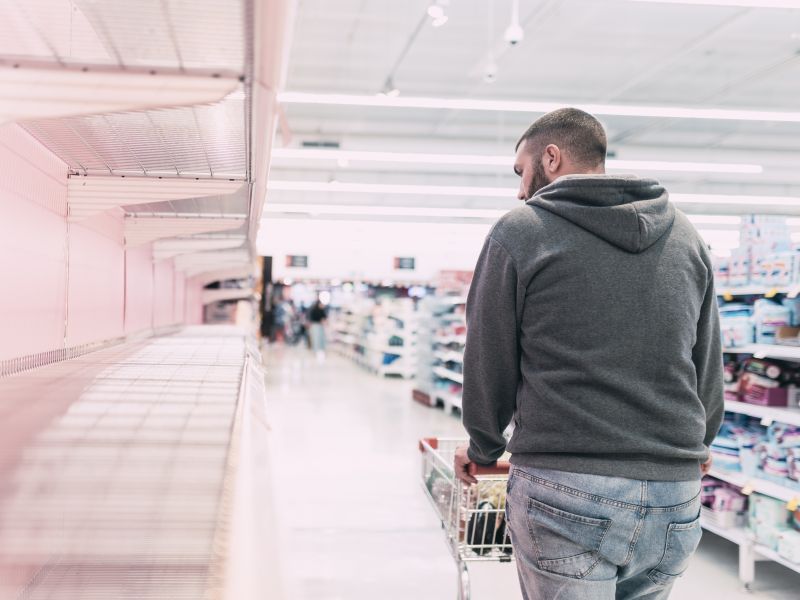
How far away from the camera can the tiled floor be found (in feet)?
11.5

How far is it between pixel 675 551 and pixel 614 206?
73 centimetres

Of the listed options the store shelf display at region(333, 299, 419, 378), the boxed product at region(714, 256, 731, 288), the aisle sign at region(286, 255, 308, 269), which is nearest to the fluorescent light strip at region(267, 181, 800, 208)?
the store shelf display at region(333, 299, 419, 378)

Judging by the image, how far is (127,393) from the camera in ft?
4.66

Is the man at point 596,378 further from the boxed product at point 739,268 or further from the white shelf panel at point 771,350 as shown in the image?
the boxed product at point 739,268

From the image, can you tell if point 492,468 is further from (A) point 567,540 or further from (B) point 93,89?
(B) point 93,89

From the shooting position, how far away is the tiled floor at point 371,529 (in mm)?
3516

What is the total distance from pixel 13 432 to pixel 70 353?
4.15 feet

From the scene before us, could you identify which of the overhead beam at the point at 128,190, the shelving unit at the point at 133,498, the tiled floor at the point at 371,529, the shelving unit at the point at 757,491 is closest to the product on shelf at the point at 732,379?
the shelving unit at the point at 757,491

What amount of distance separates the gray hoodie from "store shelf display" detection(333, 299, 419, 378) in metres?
12.0

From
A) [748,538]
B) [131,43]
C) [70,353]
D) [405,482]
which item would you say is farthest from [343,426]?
[131,43]

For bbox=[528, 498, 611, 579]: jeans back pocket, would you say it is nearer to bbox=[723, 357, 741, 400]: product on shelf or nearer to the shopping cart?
the shopping cart

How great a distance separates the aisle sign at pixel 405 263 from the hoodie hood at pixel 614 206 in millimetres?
18861

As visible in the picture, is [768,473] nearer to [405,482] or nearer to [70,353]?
[405,482]

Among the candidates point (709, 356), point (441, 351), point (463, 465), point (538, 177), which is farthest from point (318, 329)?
point (709, 356)
